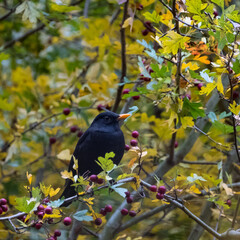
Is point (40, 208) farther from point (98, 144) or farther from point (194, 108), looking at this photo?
point (194, 108)

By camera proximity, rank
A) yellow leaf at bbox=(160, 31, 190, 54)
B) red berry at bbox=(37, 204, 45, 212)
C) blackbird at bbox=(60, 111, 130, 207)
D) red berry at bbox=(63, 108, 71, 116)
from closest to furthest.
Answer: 1. yellow leaf at bbox=(160, 31, 190, 54)
2. red berry at bbox=(37, 204, 45, 212)
3. blackbird at bbox=(60, 111, 130, 207)
4. red berry at bbox=(63, 108, 71, 116)

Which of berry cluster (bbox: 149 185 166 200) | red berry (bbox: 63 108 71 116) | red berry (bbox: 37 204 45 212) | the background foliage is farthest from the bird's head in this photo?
red berry (bbox: 63 108 71 116)

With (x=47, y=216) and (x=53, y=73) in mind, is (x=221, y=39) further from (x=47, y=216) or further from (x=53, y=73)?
(x=53, y=73)

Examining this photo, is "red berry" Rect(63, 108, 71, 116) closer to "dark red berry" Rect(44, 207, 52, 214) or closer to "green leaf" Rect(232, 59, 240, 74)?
"dark red berry" Rect(44, 207, 52, 214)

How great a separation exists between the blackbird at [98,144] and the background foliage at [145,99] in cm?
5

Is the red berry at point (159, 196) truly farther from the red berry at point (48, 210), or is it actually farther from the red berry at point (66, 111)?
the red berry at point (66, 111)

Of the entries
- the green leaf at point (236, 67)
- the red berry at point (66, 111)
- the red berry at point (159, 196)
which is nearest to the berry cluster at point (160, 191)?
the red berry at point (159, 196)

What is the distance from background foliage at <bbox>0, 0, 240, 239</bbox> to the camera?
146 centimetres

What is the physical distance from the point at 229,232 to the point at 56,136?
1.53 meters

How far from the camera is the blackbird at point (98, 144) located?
1.56 m

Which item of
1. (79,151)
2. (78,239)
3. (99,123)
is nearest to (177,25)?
Result: (99,123)

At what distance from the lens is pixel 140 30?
7.50 feet

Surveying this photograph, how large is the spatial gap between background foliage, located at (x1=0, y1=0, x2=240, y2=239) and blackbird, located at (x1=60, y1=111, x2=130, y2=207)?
51 mm

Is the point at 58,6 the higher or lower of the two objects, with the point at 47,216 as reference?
higher
